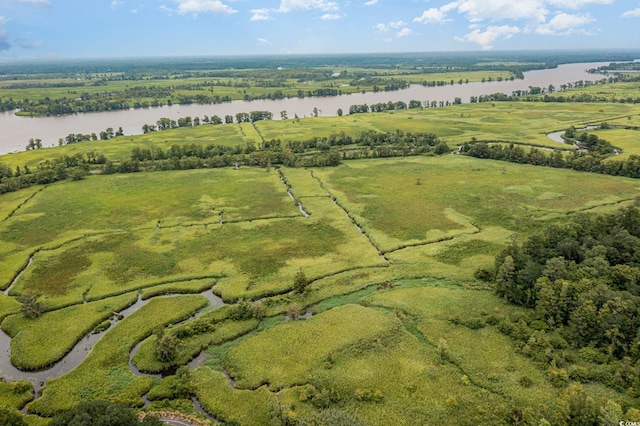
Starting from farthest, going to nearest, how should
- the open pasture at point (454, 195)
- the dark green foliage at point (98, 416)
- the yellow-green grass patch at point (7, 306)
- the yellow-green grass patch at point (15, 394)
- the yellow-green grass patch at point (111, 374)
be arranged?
the open pasture at point (454, 195) < the yellow-green grass patch at point (7, 306) < the yellow-green grass patch at point (111, 374) < the yellow-green grass patch at point (15, 394) < the dark green foliage at point (98, 416)

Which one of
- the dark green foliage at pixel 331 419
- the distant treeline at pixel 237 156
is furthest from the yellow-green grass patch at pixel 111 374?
the distant treeline at pixel 237 156

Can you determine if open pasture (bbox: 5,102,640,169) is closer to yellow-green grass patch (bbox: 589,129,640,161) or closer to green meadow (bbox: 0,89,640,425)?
yellow-green grass patch (bbox: 589,129,640,161)

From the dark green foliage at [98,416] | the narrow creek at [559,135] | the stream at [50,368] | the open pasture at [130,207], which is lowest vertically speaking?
the stream at [50,368]

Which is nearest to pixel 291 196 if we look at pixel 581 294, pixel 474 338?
pixel 474 338

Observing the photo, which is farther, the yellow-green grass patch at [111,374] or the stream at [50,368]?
the stream at [50,368]

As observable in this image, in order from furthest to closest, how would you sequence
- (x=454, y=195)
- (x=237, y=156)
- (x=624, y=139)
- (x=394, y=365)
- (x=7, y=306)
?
(x=624, y=139), (x=237, y=156), (x=454, y=195), (x=7, y=306), (x=394, y=365)

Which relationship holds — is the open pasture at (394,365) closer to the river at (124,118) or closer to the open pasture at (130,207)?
the open pasture at (130,207)

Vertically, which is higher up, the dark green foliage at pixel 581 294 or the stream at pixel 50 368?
the dark green foliage at pixel 581 294

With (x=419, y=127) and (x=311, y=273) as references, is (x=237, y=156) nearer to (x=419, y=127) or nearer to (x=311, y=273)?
(x=311, y=273)

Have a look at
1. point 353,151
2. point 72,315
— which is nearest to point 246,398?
point 72,315
